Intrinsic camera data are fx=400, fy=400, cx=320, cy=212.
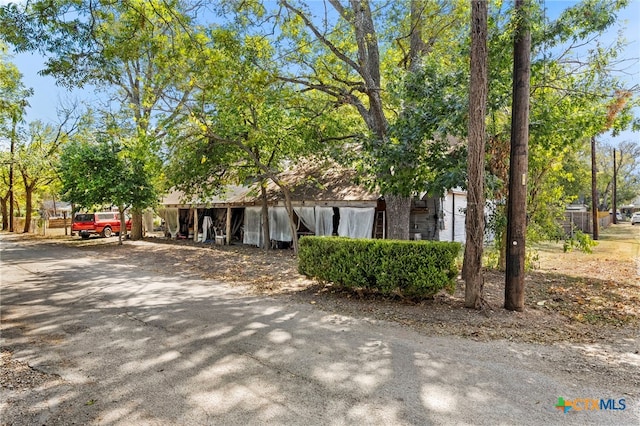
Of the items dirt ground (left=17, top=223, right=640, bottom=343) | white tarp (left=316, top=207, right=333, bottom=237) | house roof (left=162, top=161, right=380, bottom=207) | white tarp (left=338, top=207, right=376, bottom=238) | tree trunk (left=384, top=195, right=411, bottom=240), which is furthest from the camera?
white tarp (left=316, top=207, right=333, bottom=237)

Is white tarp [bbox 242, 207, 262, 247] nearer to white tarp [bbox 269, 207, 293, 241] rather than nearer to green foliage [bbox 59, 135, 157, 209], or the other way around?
white tarp [bbox 269, 207, 293, 241]

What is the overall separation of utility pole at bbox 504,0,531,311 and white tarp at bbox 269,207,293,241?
12666 millimetres

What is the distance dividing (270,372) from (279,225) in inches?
580

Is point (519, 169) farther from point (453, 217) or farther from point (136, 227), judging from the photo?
point (136, 227)

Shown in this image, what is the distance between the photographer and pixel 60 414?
329cm

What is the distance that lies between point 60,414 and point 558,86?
1096cm

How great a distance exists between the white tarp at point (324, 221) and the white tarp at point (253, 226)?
3.67 metres

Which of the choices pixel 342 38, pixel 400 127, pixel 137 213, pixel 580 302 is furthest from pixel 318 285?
pixel 137 213

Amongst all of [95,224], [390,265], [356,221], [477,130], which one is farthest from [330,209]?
[95,224]

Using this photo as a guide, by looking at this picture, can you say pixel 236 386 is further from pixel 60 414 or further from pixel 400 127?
pixel 400 127

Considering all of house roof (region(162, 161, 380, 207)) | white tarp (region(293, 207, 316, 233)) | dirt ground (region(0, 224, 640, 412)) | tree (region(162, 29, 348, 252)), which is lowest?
dirt ground (region(0, 224, 640, 412))

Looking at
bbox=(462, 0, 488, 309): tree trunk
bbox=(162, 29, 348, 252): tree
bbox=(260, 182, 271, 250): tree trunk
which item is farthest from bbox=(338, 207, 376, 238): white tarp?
bbox=(462, 0, 488, 309): tree trunk

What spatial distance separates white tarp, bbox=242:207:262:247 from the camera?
1975cm

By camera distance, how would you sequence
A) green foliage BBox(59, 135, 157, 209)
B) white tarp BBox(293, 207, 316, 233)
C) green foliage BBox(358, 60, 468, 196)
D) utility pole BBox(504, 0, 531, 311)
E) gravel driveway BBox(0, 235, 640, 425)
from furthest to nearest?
green foliage BBox(59, 135, 157, 209), white tarp BBox(293, 207, 316, 233), green foliage BBox(358, 60, 468, 196), utility pole BBox(504, 0, 531, 311), gravel driveway BBox(0, 235, 640, 425)
